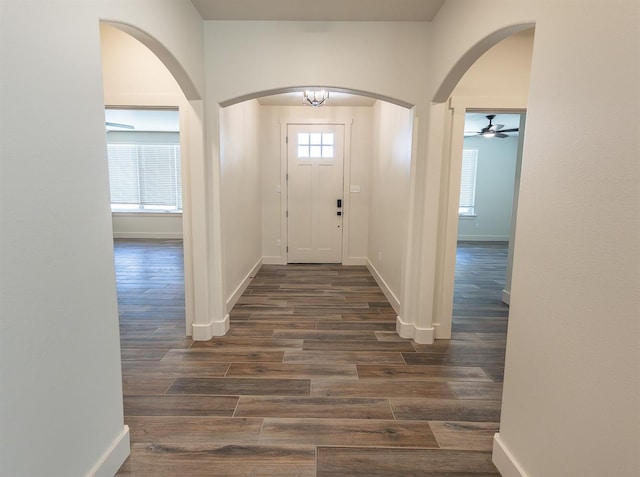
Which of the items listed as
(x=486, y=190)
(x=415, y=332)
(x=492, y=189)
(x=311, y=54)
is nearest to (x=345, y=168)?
(x=311, y=54)

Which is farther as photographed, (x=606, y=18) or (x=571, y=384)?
(x=571, y=384)

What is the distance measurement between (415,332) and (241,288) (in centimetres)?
228

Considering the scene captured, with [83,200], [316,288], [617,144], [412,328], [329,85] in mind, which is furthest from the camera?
[316,288]

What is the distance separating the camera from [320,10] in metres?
2.80

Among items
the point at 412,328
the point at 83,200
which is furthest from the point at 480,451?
the point at 83,200

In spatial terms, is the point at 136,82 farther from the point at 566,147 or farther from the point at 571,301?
the point at 571,301

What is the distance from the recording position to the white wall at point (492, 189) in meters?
8.79

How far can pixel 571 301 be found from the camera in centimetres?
133

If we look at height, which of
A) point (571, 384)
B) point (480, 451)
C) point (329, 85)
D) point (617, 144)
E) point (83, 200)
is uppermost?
point (329, 85)

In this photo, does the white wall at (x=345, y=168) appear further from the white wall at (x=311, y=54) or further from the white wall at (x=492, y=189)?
the white wall at (x=492, y=189)

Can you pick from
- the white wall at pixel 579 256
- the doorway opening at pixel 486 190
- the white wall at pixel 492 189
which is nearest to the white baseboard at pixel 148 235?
the doorway opening at pixel 486 190

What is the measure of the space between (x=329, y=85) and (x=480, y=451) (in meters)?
2.81

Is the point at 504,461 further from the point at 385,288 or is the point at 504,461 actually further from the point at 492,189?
the point at 492,189

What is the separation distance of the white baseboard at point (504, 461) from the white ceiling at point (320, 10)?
2914 mm
